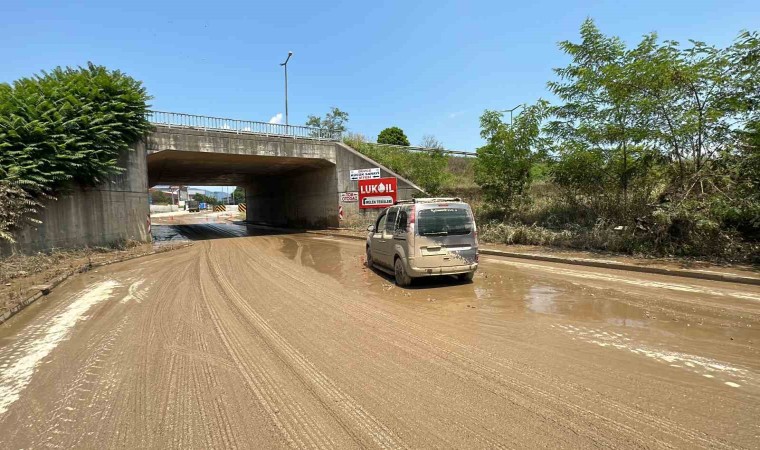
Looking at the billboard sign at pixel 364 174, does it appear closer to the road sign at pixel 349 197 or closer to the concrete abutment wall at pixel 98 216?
the road sign at pixel 349 197

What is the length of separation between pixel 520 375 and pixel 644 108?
11396 millimetres

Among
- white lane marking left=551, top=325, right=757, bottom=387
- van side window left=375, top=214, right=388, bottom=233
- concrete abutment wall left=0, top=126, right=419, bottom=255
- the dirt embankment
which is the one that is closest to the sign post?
concrete abutment wall left=0, top=126, right=419, bottom=255

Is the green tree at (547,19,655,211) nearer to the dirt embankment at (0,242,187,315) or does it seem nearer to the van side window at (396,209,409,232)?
the van side window at (396,209,409,232)

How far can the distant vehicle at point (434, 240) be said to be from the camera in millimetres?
8039

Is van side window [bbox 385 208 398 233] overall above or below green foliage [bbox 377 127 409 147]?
below

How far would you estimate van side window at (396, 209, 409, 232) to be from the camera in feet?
27.7

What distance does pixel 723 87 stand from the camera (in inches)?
433

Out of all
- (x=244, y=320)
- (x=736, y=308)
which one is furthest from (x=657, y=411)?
(x=244, y=320)

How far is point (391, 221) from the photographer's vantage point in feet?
30.7

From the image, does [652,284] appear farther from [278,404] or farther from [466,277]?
[278,404]

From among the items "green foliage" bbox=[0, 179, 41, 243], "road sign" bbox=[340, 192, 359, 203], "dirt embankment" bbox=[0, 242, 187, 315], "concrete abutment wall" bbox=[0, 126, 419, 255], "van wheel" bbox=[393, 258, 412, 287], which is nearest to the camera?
"van wheel" bbox=[393, 258, 412, 287]

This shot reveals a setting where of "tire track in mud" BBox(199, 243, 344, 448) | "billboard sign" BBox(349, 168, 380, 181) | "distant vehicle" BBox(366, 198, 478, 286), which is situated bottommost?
"tire track in mud" BBox(199, 243, 344, 448)

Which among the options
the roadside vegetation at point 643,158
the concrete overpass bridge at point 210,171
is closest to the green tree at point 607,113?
the roadside vegetation at point 643,158

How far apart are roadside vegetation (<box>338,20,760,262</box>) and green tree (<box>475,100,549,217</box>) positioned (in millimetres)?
57
